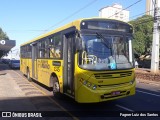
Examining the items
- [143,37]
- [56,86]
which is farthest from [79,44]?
[143,37]

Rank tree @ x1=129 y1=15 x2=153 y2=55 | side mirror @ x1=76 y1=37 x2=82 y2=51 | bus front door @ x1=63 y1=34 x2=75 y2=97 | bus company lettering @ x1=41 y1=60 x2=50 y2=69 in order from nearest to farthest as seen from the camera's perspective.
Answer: side mirror @ x1=76 y1=37 x2=82 y2=51
bus front door @ x1=63 y1=34 x2=75 y2=97
bus company lettering @ x1=41 y1=60 x2=50 y2=69
tree @ x1=129 y1=15 x2=153 y2=55

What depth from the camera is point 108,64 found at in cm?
917

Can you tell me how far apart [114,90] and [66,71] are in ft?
7.29

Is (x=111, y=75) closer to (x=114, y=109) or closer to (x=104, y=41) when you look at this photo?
(x=104, y=41)

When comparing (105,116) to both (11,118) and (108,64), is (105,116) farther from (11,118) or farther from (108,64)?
(11,118)

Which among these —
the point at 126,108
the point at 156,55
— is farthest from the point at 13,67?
the point at 126,108

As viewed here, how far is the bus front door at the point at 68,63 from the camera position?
9.84 m

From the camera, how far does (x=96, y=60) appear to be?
29.6 ft

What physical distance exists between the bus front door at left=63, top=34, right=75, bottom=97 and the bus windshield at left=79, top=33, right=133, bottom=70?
0.90 meters

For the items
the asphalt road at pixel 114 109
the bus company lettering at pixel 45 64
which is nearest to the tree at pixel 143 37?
the bus company lettering at pixel 45 64

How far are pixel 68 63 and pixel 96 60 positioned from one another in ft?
5.26

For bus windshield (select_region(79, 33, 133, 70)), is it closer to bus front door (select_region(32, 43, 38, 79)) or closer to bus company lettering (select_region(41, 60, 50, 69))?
bus company lettering (select_region(41, 60, 50, 69))

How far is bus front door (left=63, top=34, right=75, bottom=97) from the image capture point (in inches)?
387

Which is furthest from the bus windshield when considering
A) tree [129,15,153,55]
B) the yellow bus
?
tree [129,15,153,55]
